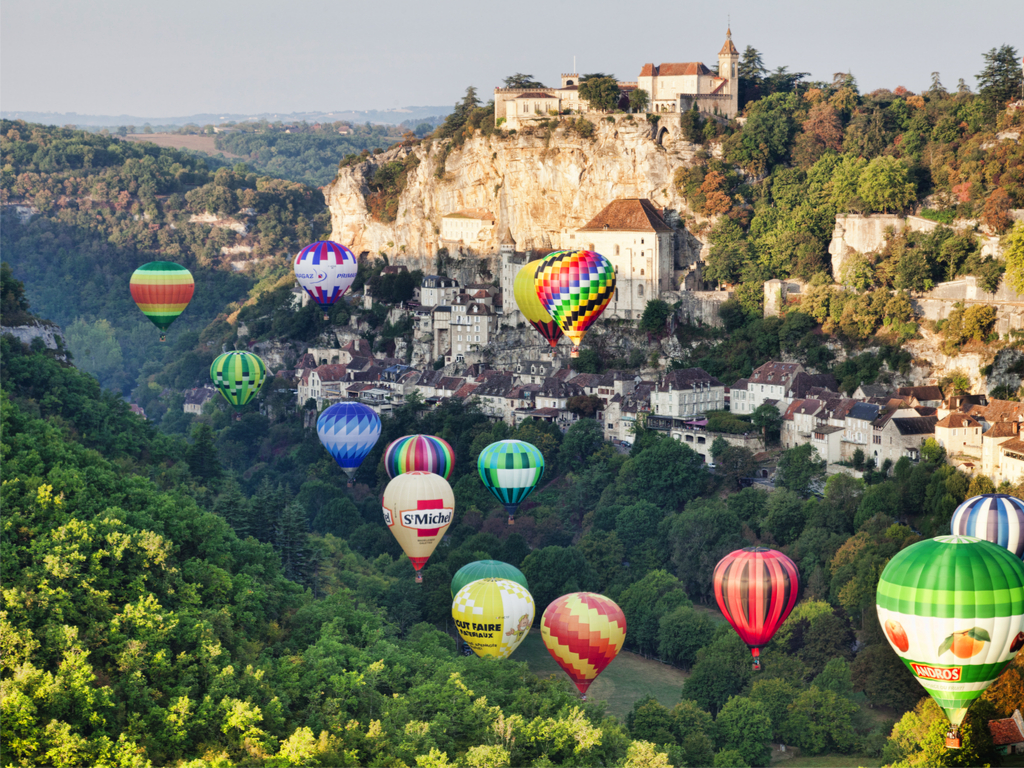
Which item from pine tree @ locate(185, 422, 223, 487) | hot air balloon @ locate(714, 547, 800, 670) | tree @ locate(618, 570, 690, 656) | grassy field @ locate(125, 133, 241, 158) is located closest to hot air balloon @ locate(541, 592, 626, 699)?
hot air balloon @ locate(714, 547, 800, 670)

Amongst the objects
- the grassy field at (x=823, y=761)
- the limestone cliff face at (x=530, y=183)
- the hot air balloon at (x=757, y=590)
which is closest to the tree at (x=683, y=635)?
the hot air balloon at (x=757, y=590)

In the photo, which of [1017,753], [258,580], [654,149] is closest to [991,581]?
[1017,753]

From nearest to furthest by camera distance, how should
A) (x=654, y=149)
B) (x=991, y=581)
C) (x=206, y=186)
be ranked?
(x=991, y=581), (x=654, y=149), (x=206, y=186)

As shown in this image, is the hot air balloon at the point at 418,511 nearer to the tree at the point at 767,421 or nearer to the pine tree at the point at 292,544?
the pine tree at the point at 292,544

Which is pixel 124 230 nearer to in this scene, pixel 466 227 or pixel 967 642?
pixel 466 227

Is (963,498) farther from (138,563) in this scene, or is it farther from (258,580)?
(138,563)

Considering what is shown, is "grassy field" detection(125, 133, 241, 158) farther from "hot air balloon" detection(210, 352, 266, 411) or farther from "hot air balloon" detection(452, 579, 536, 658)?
"hot air balloon" detection(452, 579, 536, 658)

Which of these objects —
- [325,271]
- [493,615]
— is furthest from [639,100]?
[493,615]
